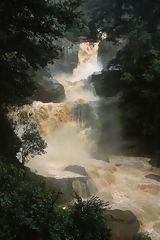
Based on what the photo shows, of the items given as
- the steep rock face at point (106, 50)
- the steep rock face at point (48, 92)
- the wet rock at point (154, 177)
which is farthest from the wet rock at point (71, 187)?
the steep rock face at point (106, 50)

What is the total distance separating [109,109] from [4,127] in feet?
35.9

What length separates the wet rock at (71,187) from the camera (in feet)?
52.2

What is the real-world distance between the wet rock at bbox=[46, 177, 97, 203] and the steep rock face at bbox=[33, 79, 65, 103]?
8.60m

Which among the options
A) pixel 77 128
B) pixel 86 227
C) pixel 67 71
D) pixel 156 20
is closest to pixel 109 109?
pixel 77 128

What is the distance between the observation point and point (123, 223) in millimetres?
14000

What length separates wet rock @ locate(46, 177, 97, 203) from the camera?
52.2ft

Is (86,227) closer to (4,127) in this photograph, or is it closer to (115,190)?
(4,127)

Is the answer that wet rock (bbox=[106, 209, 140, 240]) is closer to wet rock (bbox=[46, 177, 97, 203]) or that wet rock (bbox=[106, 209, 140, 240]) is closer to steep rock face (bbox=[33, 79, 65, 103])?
wet rock (bbox=[46, 177, 97, 203])

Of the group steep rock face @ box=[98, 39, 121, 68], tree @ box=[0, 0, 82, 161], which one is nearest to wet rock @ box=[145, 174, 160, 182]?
tree @ box=[0, 0, 82, 161]

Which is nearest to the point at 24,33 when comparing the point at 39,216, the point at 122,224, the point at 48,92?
the point at 39,216

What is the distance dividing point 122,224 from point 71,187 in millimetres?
3019

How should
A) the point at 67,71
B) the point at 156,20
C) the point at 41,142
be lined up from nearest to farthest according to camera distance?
1. the point at 41,142
2. the point at 156,20
3. the point at 67,71

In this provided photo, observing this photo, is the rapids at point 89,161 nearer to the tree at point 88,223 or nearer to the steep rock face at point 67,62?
the tree at point 88,223

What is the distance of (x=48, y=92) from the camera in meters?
25.3
